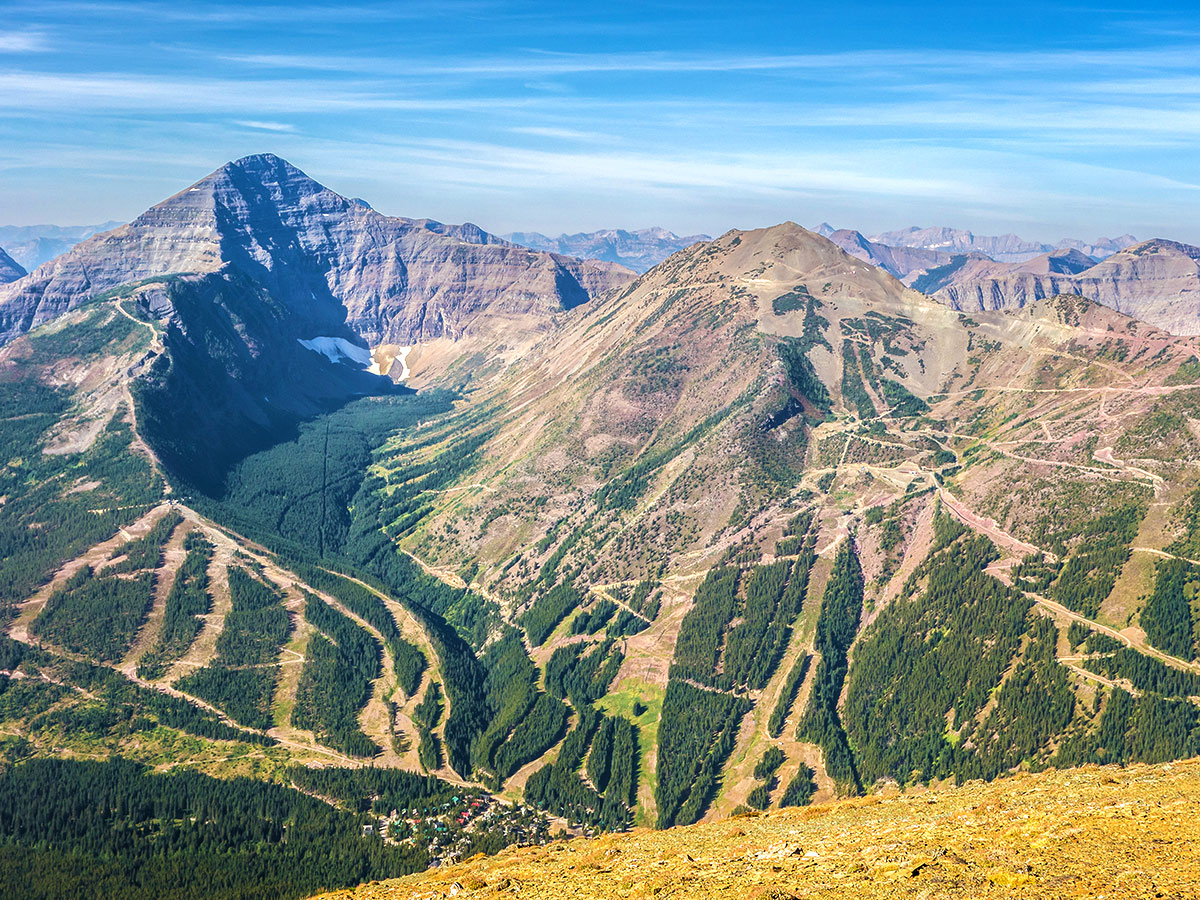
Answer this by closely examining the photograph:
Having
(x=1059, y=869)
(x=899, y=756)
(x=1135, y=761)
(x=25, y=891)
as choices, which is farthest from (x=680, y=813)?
(x=1059, y=869)

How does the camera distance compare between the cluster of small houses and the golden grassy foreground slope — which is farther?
the cluster of small houses

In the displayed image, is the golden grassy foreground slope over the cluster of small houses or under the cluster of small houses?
over

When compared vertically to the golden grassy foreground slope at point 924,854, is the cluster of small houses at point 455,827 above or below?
below

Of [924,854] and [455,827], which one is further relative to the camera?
[455,827]

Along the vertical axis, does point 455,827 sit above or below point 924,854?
below

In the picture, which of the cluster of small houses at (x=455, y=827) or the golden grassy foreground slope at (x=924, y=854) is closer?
the golden grassy foreground slope at (x=924, y=854)

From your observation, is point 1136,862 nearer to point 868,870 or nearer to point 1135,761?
point 868,870
